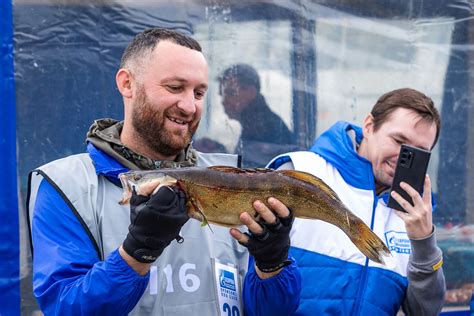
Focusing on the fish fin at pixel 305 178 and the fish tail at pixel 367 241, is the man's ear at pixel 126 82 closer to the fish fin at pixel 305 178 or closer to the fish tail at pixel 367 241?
the fish fin at pixel 305 178

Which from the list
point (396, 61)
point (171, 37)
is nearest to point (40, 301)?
point (171, 37)

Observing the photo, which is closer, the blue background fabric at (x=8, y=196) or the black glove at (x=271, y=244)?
the black glove at (x=271, y=244)

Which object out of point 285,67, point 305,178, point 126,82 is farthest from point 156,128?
point 285,67

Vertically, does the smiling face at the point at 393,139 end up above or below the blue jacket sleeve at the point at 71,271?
above

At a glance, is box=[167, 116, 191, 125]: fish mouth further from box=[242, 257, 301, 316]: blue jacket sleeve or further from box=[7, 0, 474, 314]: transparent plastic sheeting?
box=[7, 0, 474, 314]: transparent plastic sheeting

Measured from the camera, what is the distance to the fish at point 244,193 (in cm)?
228

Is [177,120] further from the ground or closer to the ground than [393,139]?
further from the ground

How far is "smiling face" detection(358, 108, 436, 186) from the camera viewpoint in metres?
3.35

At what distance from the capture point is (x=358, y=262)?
3.13 m

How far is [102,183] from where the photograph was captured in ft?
8.39

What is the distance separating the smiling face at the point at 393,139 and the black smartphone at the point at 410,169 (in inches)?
6.0

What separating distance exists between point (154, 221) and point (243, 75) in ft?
6.93

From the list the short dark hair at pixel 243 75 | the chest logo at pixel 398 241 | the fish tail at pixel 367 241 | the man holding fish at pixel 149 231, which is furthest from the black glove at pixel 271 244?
the short dark hair at pixel 243 75

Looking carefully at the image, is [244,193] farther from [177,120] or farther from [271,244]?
[177,120]
